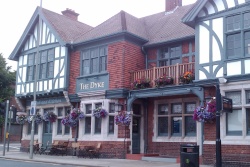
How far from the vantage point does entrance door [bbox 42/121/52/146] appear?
24.5m

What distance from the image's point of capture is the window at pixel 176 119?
19516mm

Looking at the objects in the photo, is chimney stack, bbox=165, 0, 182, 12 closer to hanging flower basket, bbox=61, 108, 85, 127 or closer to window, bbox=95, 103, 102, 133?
window, bbox=95, 103, 102, 133

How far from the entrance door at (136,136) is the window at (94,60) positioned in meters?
3.52

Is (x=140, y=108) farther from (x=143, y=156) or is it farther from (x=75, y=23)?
(x=75, y=23)

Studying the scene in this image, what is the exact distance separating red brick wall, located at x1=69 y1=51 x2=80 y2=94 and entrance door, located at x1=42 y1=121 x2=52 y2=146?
3.44 m

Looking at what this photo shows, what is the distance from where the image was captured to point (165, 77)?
18797 millimetres

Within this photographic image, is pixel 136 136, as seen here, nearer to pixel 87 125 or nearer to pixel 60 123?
pixel 87 125

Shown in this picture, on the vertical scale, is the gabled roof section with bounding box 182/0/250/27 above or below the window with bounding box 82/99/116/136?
above

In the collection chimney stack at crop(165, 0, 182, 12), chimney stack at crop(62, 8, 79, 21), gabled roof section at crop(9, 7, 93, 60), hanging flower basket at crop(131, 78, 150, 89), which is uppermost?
chimney stack at crop(62, 8, 79, 21)

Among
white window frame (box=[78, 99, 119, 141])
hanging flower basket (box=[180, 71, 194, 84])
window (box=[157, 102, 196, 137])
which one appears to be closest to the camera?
hanging flower basket (box=[180, 71, 194, 84])

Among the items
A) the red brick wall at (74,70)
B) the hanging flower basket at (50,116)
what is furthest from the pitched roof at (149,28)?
Answer: the hanging flower basket at (50,116)

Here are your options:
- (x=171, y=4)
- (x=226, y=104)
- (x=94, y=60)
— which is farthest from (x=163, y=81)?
(x=171, y=4)

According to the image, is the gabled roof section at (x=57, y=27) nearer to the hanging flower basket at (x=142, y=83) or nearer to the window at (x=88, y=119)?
the window at (x=88, y=119)

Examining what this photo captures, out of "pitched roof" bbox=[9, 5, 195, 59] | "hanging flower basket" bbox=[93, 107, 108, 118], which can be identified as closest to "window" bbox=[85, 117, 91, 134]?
"hanging flower basket" bbox=[93, 107, 108, 118]
